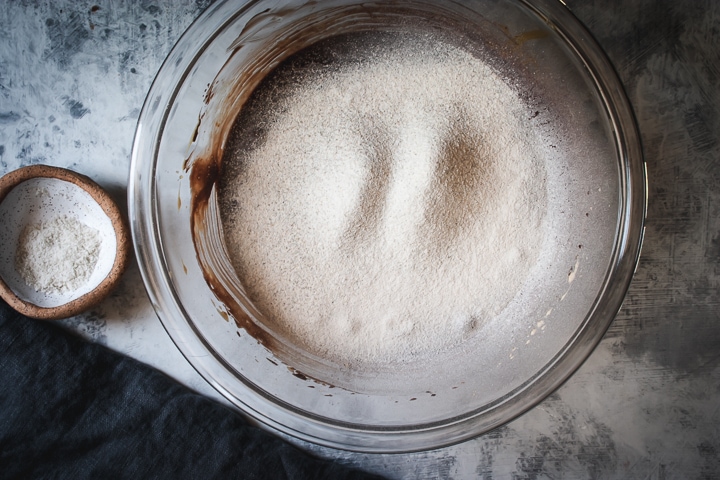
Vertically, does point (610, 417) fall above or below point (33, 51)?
below

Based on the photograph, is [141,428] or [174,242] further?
[141,428]

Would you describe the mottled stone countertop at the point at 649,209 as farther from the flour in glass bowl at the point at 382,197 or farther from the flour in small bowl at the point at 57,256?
the flour in glass bowl at the point at 382,197

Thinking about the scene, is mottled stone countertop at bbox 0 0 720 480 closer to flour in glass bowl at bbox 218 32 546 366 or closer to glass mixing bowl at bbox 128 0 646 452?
glass mixing bowl at bbox 128 0 646 452

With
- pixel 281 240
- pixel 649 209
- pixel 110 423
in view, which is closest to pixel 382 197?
A: pixel 281 240

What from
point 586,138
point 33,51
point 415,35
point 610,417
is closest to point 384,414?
point 610,417

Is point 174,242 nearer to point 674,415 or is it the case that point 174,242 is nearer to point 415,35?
point 415,35

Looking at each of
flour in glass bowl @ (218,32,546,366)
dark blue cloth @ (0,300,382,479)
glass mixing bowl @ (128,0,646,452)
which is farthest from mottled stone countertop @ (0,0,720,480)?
flour in glass bowl @ (218,32,546,366)

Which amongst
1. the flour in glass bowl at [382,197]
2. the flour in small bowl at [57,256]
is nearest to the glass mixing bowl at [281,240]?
the flour in glass bowl at [382,197]
